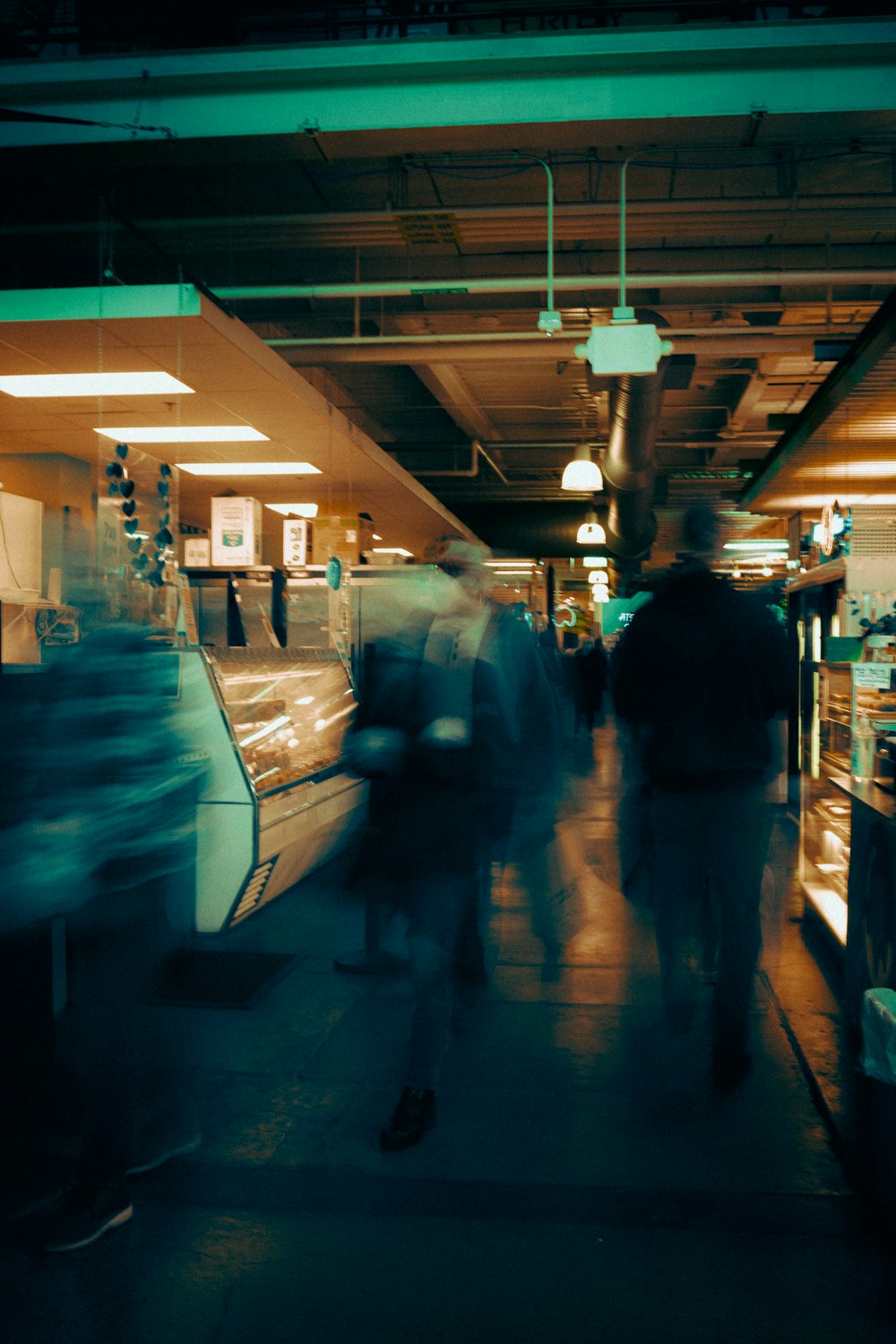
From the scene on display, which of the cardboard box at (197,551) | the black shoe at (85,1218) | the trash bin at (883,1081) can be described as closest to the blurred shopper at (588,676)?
the cardboard box at (197,551)

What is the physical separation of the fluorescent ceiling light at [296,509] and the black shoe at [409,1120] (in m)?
12.2

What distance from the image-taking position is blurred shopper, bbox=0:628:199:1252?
2.43 m

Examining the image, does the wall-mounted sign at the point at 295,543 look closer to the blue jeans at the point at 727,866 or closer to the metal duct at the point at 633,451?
the metal duct at the point at 633,451

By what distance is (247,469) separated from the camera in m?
11.7

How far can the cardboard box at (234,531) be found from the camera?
34.7 ft

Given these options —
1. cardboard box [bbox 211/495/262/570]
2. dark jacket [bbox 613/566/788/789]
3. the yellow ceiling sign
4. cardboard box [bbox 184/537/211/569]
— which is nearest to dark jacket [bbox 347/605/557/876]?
dark jacket [bbox 613/566/788/789]

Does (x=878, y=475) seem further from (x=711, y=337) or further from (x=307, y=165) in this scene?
(x=307, y=165)

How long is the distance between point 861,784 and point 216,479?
9.98 metres

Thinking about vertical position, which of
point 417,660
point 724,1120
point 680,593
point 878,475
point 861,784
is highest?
point 878,475

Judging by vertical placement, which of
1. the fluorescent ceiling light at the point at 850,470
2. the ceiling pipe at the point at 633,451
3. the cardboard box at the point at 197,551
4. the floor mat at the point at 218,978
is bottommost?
the floor mat at the point at 218,978

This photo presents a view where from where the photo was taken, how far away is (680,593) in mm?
3557

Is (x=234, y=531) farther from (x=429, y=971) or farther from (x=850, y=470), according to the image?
(x=429, y=971)

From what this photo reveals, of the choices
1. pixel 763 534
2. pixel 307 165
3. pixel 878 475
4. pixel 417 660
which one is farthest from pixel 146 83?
pixel 763 534

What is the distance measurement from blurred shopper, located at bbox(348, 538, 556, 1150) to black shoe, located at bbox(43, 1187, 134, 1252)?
0.80 m
